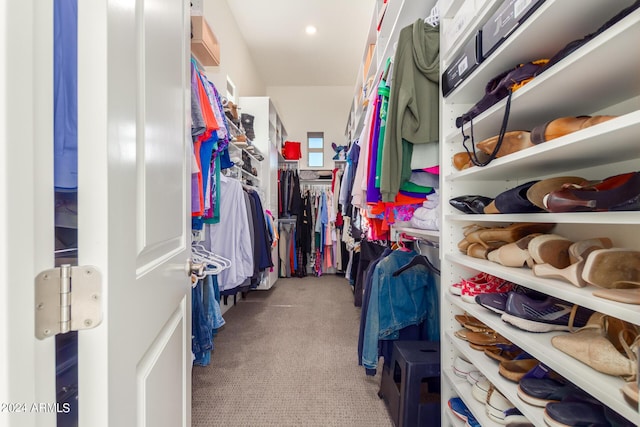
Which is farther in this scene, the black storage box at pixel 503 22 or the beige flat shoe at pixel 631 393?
the black storage box at pixel 503 22

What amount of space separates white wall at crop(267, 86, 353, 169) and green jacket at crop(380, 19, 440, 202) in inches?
147

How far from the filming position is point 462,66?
3.07 ft

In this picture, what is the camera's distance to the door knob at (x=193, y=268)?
852 mm

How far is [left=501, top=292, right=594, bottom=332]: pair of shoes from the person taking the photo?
719 millimetres

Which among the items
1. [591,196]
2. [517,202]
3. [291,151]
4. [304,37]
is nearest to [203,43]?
[517,202]

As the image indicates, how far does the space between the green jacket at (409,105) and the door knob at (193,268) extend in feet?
2.37

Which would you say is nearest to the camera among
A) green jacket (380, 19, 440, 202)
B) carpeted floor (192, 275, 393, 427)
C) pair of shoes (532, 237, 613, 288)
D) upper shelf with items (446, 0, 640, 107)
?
upper shelf with items (446, 0, 640, 107)

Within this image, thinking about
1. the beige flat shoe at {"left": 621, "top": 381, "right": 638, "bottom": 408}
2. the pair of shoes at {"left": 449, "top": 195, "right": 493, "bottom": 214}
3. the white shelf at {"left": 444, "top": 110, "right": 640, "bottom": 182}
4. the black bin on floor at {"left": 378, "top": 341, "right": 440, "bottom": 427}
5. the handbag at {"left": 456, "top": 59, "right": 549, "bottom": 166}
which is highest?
the handbag at {"left": 456, "top": 59, "right": 549, "bottom": 166}

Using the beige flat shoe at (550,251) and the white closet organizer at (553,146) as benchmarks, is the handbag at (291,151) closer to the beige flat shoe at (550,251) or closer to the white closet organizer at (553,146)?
the white closet organizer at (553,146)

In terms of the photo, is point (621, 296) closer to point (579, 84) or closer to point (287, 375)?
point (579, 84)

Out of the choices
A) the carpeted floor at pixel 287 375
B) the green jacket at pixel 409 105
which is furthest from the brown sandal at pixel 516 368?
the carpeted floor at pixel 287 375

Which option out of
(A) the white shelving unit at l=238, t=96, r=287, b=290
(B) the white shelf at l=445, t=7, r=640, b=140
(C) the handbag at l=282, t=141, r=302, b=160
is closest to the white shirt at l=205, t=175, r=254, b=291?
(A) the white shelving unit at l=238, t=96, r=287, b=290

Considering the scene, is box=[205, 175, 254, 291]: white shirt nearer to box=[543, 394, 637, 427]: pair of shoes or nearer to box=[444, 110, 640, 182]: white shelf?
box=[444, 110, 640, 182]: white shelf

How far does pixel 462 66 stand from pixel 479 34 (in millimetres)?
103
